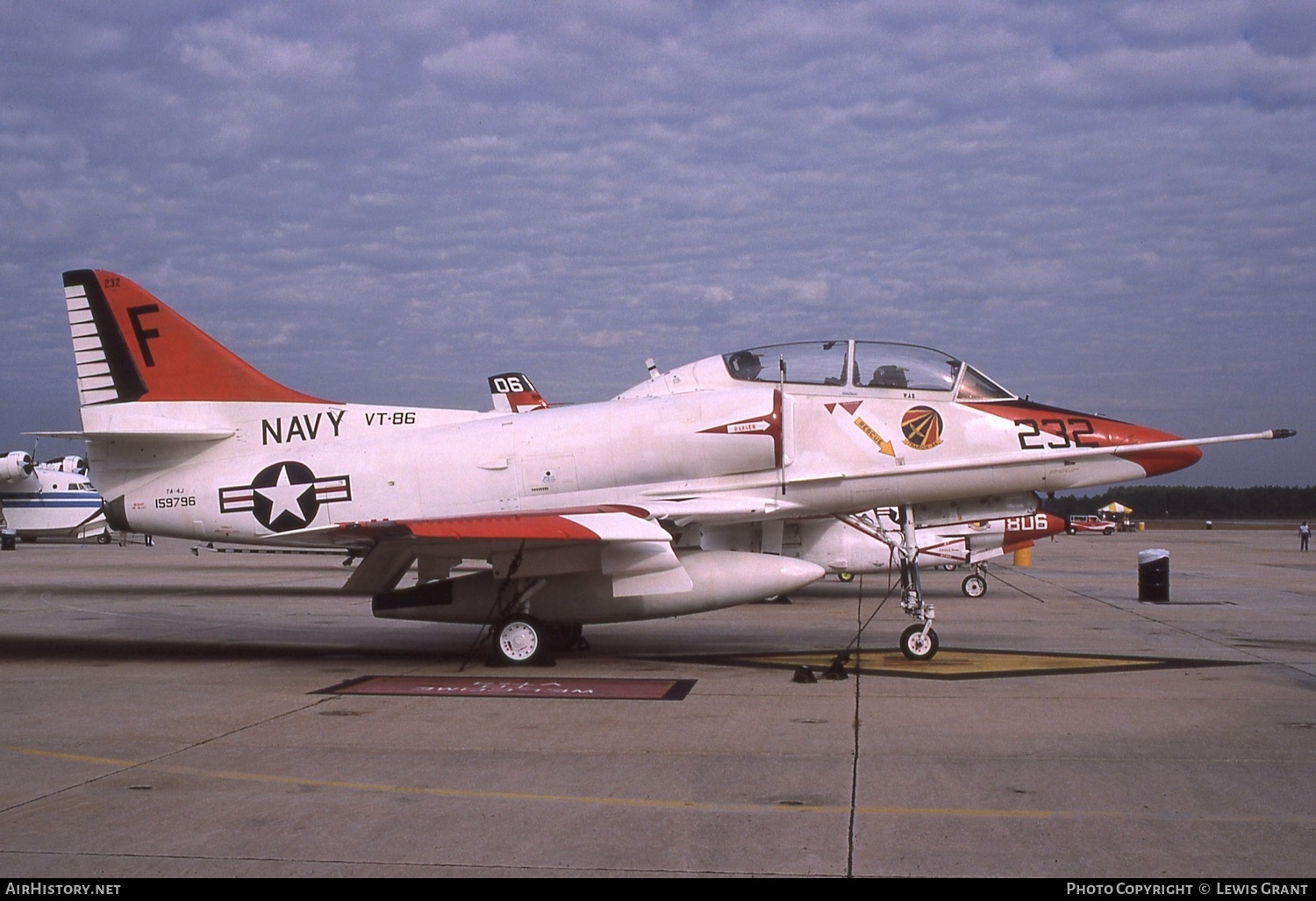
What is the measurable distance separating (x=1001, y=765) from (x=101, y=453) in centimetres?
1090

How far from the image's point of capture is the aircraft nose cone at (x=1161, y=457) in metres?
11.3

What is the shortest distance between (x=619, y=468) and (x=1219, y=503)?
492ft

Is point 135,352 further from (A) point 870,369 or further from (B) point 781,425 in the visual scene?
(A) point 870,369

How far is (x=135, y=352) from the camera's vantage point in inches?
505

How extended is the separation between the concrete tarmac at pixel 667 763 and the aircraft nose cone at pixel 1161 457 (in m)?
2.08

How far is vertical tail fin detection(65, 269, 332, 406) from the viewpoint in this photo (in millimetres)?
12789

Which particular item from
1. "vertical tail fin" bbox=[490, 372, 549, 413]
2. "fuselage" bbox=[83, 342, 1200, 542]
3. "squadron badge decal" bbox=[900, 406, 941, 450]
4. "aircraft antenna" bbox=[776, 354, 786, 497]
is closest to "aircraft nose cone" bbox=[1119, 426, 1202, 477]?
"fuselage" bbox=[83, 342, 1200, 542]

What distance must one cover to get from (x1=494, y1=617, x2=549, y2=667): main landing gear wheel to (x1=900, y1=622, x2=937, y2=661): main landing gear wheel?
3.86 metres

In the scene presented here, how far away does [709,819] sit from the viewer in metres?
5.55

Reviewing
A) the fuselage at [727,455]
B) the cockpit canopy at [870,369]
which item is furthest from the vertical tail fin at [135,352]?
the cockpit canopy at [870,369]

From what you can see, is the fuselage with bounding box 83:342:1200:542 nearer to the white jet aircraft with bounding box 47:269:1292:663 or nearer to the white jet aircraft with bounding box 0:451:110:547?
the white jet aircraft with bounding box 47:269:1292:663

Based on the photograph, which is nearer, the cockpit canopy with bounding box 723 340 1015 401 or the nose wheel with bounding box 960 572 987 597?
the cockpit canopy with bounding box 723 340 1015 401
